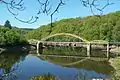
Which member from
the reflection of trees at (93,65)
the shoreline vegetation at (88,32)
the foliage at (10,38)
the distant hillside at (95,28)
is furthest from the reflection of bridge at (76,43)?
the reflection of trees at (93,65)

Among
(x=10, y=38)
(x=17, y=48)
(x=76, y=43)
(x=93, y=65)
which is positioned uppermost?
(x=10, y=38)

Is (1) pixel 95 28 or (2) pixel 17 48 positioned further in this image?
(1) pixel 95 28

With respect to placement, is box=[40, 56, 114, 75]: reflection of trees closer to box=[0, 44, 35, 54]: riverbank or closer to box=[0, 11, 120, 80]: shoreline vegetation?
box=[0, 11, 120, 80]: shoreline vegetation

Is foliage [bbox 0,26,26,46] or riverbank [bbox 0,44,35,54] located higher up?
foliage [bbox 0,26,26,46]

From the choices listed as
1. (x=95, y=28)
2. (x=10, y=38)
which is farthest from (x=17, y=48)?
(x=95, y=28)

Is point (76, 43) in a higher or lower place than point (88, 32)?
lower

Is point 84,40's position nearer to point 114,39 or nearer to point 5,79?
point 114,39

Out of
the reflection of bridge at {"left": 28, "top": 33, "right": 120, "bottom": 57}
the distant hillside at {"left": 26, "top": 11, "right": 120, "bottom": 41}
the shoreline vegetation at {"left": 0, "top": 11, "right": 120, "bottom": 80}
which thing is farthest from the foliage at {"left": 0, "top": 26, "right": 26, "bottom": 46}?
the distant hillside at {"left": 26, "top": 11, "right": 120, "bottom": 41}

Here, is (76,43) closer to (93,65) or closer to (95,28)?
(95,28)

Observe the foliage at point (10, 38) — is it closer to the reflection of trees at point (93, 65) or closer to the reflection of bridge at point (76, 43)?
the reflection of bridge at point (76, 43)

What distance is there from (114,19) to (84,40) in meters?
10.4

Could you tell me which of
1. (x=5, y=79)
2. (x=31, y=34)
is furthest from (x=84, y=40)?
(x=5, y=79)

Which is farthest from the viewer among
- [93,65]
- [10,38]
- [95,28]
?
[95,28]

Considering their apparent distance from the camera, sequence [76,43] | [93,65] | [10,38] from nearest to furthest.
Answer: [93,65] < [10,38] < [76,43]
